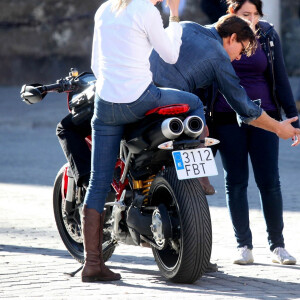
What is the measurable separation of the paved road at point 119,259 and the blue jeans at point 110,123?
54 centimetres

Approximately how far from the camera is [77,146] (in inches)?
236

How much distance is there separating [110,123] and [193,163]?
0.53 m

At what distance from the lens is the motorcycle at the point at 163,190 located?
5238mm

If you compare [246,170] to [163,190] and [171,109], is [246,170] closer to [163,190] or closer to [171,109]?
[163,190]

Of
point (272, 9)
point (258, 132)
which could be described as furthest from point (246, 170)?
point (272, 9)

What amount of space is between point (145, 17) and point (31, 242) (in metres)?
2.38

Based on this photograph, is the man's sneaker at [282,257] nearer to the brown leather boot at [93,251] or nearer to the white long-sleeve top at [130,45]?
the brown leather boot at [93,251]

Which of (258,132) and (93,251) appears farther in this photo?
(258,132)

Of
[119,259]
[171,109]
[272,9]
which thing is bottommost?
[119,259]

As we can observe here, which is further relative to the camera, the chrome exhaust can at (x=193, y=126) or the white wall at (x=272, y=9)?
the white wall at (x=272, y=9)

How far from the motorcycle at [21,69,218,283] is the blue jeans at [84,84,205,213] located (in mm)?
64

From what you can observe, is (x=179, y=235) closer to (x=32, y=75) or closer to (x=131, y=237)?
(x=131, y=237)

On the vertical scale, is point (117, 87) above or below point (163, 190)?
above

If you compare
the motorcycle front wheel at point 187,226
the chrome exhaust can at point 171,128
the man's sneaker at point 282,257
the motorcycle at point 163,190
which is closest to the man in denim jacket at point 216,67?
the motorcycle at point 163,190
